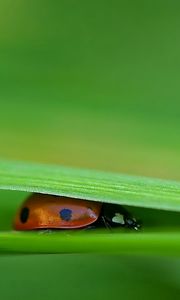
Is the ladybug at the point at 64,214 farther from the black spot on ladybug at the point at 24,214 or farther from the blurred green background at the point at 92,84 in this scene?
the blurred green background at the point at 92,84

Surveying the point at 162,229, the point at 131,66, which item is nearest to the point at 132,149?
the point at 131,66

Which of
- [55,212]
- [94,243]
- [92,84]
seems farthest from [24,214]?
[92,84]

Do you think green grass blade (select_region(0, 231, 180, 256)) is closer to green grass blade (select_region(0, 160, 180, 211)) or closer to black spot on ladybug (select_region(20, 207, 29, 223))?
green grass blade (select_region(0, 160, 180, 211))

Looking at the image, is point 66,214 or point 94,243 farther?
point 66,214

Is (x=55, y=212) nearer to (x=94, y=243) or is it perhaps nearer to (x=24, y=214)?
(x=24, y=214)

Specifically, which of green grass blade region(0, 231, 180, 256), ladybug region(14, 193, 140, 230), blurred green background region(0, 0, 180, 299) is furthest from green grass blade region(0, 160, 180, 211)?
blurred green background region(0, 0, 180, 299)

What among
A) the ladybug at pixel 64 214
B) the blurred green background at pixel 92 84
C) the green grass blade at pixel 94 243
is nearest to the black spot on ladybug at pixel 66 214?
the ladybug at pixel 64 214
